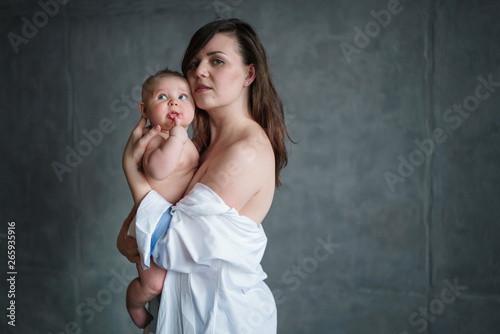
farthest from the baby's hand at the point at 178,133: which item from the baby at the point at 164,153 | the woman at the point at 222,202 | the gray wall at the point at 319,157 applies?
the gray wall at the point at 319,157

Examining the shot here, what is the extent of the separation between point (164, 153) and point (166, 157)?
0.06ft

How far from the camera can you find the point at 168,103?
6.70ft

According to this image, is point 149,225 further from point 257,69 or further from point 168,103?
point 257,69

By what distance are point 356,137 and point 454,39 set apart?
0.88m

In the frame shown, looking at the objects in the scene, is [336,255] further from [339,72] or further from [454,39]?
[454,39]

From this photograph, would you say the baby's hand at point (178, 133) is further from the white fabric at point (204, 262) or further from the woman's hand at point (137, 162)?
the white fabric at point (204, 262)

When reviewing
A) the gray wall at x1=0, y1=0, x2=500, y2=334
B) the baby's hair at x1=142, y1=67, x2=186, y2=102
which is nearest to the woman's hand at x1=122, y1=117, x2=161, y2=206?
the baby's hair at x1=142, y1=67, x2=186, y2=102

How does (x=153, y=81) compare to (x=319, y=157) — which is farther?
(x=319, y=157)

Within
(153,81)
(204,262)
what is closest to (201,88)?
(153,81)

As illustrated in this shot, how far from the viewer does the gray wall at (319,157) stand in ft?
10.6

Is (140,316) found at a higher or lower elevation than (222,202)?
lower

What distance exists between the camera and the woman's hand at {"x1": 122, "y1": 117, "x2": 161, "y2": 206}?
197 centimetres

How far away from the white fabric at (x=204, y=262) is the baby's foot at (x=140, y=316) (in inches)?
9.2

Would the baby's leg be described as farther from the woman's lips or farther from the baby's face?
the woman's lips
